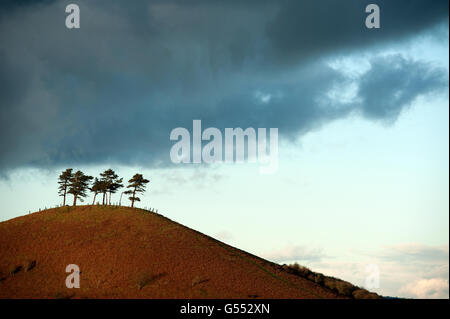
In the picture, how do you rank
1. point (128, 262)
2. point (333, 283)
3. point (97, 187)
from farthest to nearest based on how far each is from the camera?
point (97, 187) → point (333, 283) → point (128, 262)

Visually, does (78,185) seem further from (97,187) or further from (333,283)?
(333,283)

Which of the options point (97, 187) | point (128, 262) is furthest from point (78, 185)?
point (128, 262)

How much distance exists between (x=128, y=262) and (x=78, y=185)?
30.8 m

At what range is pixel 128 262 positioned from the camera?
6644 cm

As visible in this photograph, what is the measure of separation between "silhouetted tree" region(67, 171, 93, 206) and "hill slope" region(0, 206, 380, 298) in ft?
21.8

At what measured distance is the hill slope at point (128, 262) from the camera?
6022 centimetres

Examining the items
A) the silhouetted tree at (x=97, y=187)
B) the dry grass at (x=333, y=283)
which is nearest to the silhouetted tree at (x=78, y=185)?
the silhouetted tree at (x=97, y=187)

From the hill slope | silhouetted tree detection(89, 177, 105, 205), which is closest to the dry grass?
the hill slope

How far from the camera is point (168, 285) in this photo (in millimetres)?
60625
